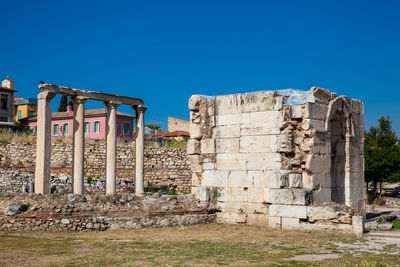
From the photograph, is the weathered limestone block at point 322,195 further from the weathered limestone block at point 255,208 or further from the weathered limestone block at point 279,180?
the weathered limestone block at point 255,208

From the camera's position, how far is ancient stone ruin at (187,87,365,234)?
12219 millimetres

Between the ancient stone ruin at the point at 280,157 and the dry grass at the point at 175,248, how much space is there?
83 centimetres

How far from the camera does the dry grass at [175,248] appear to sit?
774 centimetres

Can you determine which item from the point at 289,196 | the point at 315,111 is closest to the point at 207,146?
the point at 289,196

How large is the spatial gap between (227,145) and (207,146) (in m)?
0.71

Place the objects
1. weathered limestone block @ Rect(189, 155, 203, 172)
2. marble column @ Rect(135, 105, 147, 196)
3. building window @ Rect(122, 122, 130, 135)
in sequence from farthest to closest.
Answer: building window @ Rect(122, 122, 130, 135)
marble column @ Rect(135, 105, 147, 196)
weathered limestone block @ Rect(189, 155, 203, 172)

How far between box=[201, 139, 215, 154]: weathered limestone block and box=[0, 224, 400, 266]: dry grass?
269 cm

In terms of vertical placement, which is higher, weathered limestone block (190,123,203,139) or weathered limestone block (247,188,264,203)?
weathered limestone block (190,123,203,139)

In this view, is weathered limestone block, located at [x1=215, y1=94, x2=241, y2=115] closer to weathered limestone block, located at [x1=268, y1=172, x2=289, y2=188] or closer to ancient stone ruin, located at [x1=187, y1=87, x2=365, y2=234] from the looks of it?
ancient stone ruin, located at [x1=187, y1=87, x2=365, y2=234]

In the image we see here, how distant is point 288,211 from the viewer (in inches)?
479

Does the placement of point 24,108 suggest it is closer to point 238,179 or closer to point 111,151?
point 111,151

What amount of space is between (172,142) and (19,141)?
419 inches

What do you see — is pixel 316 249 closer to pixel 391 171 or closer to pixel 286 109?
Answer: pixel 286 109

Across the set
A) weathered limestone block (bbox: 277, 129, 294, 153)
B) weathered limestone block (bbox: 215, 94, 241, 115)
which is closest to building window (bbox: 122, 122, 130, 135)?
weathered limestone block (bbox: 215, 94, 241, 115)
